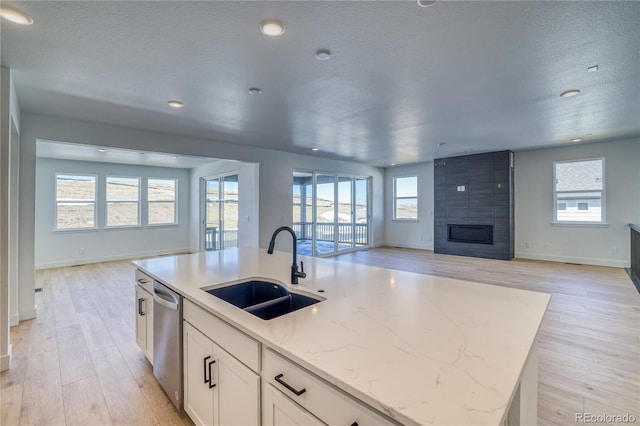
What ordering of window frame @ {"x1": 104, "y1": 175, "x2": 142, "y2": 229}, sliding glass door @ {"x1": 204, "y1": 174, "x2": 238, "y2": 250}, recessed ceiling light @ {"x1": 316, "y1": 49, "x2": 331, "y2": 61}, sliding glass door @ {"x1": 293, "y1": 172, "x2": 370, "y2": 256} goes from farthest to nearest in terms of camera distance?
sliding glass door @ {"x1": 293, "y1": 172, "x2": 370, "y2": 256}, window frame @ {"x1": 104, "y1": 175, "x2": 142, "y2": 229}, sliding glass door @ {"x1": 204, "y1": 174, "x2": 238, "y2": 250}, recessed ceiling light @ {"x1": 316, "y1": 49, "x2": 331, "y2": 61}

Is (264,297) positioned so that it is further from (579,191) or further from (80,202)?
(579,191)

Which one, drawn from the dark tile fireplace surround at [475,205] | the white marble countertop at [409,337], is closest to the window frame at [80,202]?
the white marble countertop at [409,337]

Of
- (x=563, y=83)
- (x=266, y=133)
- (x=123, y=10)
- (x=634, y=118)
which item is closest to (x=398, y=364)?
(x=123, y=10)

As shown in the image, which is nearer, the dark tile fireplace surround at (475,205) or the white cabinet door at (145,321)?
the white cabinet door at (145,321)

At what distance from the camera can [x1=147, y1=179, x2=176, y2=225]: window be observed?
25.2 ft

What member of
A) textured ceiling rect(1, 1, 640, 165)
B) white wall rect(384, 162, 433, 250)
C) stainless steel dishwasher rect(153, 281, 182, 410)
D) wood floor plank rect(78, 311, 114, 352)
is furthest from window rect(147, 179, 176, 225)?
stainless steel dishwasher rect(153, 281, 182, 410)

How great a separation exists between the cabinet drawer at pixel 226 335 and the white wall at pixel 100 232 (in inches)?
266

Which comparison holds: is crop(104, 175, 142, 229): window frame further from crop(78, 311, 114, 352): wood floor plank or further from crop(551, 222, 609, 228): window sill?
crop(551, 222, 609, 228): window sill

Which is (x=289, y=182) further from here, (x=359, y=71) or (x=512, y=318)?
(x=512, y=318)

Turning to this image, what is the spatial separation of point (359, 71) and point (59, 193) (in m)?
7.22

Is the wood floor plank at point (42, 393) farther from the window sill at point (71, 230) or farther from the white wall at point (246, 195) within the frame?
the window sill at point (71, 230)

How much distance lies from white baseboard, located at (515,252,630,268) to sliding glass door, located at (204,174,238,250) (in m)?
6.70

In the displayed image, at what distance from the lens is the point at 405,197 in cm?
879

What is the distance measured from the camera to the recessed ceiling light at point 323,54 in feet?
7.14
